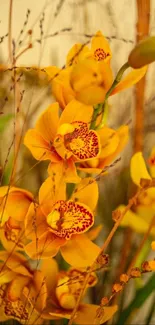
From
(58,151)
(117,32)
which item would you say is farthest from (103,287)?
(117,32)

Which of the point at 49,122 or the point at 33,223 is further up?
the point at 49,122

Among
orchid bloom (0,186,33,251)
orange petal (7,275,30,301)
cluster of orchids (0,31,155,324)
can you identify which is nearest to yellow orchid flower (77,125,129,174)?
cluster of orchids (0,31,155,324)

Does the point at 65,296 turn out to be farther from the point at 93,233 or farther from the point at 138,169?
A: the point at 138,169

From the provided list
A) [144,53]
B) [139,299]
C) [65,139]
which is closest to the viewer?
[144,53]

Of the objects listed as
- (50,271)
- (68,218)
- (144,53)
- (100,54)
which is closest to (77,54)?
(100,54)

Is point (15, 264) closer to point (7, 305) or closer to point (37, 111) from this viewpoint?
point (7, 305)

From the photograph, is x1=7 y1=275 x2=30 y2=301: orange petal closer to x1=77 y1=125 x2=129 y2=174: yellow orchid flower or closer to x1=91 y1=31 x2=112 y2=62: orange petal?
x1=77 y1=125 x2=129 y2=174: yellow orchid flower
